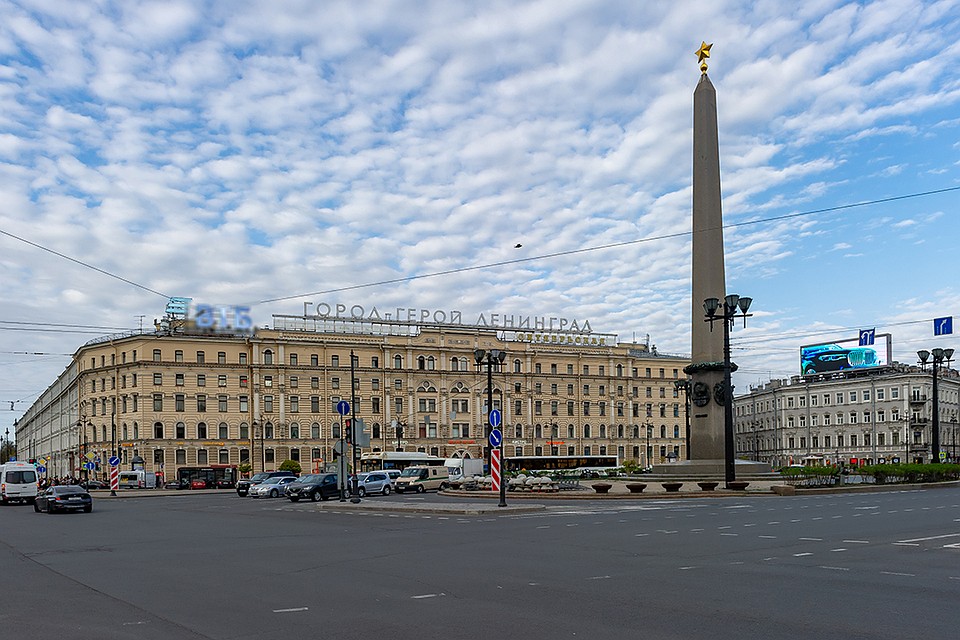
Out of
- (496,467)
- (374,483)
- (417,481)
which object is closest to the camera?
(496,467)

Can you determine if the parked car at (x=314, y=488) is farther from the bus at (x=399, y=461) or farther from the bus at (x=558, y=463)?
the bus at (x=558, y=463)

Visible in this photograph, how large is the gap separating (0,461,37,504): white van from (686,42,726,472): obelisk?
1435 inches

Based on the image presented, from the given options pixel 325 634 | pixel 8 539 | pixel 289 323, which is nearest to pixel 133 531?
pixel 8 539

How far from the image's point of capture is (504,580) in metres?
13.3

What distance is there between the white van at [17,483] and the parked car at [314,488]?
14784 millimetres

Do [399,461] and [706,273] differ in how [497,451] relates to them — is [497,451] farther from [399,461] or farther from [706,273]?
[399,461]

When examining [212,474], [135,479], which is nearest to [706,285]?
[135,479]

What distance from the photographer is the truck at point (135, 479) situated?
8288 centimetres

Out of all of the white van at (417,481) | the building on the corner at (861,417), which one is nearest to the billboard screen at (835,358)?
the building on the corner at (861,417)

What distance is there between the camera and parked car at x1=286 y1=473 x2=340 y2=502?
46781mm

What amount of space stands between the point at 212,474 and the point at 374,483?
42696 millimetres

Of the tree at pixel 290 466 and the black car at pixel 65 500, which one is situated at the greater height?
the black car at pixel 65 500

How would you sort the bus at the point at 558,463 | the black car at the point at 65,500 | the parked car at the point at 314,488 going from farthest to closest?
1. the bus at the point at 558,463
2. the parked car at the point at 314,488
3. the black car at the point at 65,500

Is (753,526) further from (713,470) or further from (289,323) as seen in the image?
(289,323)
